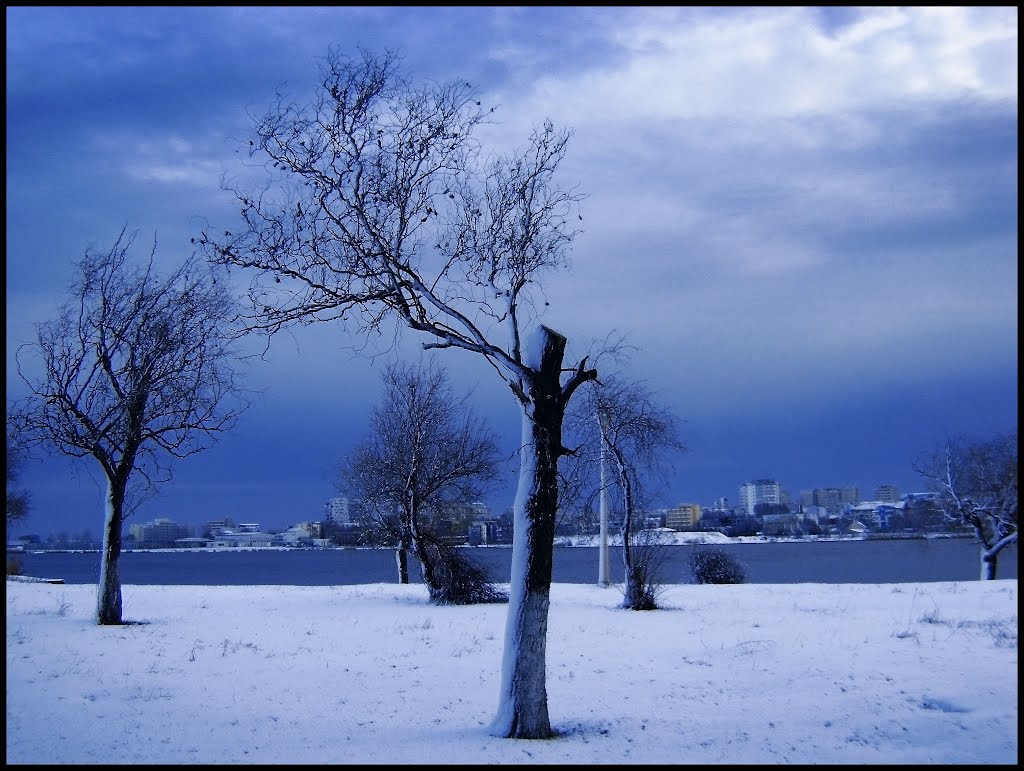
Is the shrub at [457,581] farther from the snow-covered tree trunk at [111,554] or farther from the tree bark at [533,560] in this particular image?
the tree bark at [533,560]

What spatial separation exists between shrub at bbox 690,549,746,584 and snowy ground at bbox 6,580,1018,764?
1402 cm

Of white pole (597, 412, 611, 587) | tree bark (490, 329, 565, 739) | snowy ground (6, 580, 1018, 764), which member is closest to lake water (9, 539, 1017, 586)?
white pole (597, 412, 611, 587)

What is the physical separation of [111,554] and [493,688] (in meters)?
9.75

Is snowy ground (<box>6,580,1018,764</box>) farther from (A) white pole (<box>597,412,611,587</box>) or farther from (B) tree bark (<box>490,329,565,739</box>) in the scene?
(A) white pole (<box>597,412,611,587</box>)

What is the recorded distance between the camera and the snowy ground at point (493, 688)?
8305 millimetres

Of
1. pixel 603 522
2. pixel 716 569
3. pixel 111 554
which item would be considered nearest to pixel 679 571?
pixel 716 569

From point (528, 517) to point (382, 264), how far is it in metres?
3.22

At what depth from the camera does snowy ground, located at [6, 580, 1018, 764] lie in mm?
8305

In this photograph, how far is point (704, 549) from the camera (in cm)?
3884

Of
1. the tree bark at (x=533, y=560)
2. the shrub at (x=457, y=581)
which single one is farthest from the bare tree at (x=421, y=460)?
the tree bark at (x=533, y=560)

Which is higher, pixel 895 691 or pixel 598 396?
pixel 598 396

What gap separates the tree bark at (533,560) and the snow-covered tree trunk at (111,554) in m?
11.7

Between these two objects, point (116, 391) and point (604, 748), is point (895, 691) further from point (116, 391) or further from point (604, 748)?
point (116, 391)

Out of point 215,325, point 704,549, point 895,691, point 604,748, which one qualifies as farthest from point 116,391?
point 704,549
